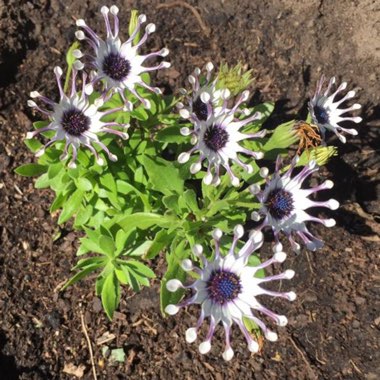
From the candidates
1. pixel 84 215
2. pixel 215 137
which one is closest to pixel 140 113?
pixel 215 137

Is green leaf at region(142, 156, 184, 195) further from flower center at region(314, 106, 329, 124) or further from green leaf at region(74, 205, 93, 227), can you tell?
flower center at region(314, 106, 329, 124)

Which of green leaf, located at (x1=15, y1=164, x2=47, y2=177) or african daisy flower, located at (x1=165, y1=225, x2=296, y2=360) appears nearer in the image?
african daisy flower, located at (x1=165, y1=225, x2=296, y2=360)

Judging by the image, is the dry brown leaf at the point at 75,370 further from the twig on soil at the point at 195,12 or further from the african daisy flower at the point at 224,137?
the twig on soil at the point at 195,12

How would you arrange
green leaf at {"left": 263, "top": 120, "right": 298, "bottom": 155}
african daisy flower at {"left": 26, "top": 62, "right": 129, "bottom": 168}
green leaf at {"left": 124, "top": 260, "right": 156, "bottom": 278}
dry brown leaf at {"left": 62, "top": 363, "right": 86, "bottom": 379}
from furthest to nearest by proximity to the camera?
1. dry brown leaf at {"left": 62, "top": 363, "right": 86, "bottom": 379}
2. green leaf at {"left": 124, "top": 260, "right": 156, "bottom": 278}
3. green leaf at {"left": 263, "top": 120, "right": 298, "bottom": 155}
4. african daisy flower at {"left": 26, "top": 62, "right": 129, "bottom": 168}

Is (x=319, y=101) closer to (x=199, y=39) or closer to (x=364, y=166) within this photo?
(x=364, y=166)

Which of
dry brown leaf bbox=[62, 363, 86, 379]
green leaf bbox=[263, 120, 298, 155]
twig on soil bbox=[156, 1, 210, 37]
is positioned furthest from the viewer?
twig on soil bbox=[156, 1, 210, 37]

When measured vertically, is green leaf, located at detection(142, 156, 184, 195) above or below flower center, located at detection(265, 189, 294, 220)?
below

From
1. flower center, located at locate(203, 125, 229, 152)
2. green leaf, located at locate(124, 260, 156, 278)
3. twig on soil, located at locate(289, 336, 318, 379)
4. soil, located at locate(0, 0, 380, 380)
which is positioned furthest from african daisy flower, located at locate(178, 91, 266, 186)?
twig on soil, located at locate(289, 336, 318, 379)
